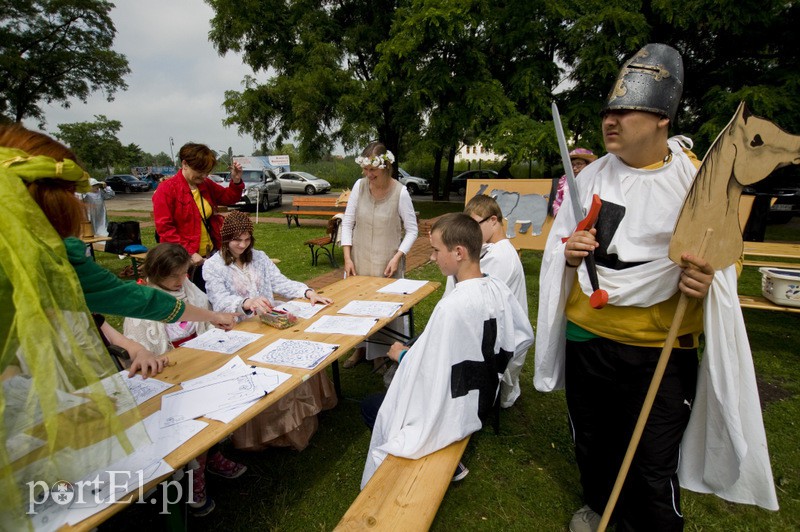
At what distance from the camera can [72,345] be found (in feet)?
3.49

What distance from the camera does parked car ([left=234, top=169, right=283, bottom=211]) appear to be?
53.5 feet

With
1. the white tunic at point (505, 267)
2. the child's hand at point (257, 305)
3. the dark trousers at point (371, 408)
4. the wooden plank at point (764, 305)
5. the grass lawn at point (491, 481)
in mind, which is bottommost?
the grass lawn at point (491, 481)

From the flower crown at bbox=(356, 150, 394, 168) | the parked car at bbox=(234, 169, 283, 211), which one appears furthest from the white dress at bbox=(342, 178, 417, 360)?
the parked car at bbox=(234, 169, 283, 211)

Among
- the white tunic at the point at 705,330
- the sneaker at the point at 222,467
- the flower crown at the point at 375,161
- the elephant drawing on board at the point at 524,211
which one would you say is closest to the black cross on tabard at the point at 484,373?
the white tunic at the point at 705,330

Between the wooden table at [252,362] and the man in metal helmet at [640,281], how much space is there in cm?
126

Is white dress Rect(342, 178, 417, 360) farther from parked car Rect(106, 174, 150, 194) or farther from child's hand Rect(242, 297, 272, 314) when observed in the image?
parked car Rect(106, 174, 150, 194)

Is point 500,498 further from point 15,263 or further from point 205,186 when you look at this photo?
point 205,186

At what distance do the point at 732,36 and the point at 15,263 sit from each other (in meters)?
13.9

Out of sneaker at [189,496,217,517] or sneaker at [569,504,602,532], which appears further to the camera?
sneaker at [189,496,217,517]

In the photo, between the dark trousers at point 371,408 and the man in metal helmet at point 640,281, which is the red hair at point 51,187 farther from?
the man in metal helmet at point 640,281

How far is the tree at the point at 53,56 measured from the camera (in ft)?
66.8

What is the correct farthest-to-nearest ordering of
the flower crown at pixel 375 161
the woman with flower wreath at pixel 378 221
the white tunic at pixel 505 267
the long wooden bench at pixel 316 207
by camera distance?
the long wooden bench at pixel 316 207
the woman with flower wreath at pixel 378 221
the flower crown at pixel 375 161
the white tunic at pixel 505 267

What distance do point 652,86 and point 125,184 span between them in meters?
39.6

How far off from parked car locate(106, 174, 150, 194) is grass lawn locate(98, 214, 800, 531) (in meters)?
37.5
